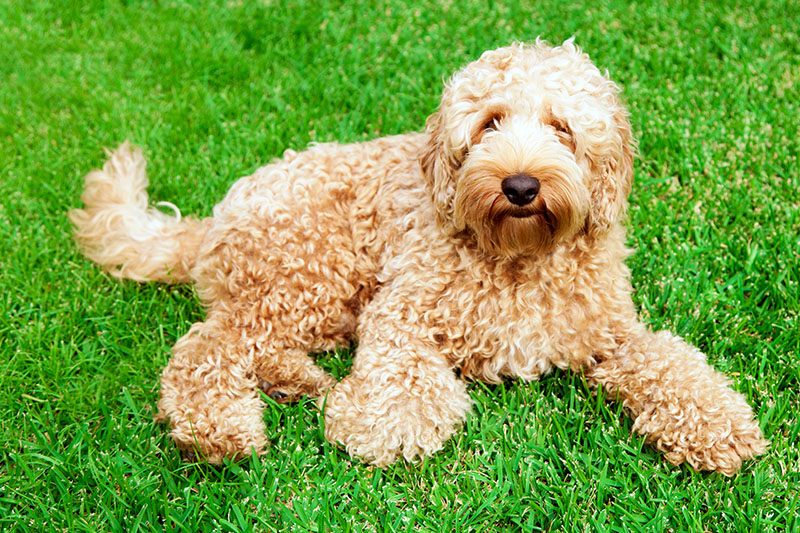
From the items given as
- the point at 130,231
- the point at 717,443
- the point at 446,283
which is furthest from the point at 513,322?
the point at 130,231

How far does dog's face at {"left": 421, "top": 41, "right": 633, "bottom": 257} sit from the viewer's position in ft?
9.34

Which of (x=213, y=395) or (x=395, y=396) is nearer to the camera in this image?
(x=395, y=396)

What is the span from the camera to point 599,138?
297cm

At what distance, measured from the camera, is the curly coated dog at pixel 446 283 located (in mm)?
2938

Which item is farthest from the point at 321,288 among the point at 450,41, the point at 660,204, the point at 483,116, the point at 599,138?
the point at 450,41

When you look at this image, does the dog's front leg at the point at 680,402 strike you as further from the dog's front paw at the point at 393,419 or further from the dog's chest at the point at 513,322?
the dog's front paw at the point at 393,419

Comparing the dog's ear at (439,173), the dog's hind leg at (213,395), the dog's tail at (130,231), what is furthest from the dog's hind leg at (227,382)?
the dog's ear at (439,173)

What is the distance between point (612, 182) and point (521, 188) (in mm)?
481

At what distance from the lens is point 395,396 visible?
3143 millimetres

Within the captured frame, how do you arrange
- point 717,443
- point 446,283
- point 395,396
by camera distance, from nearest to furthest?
point 717,443 < point 395,396 < point 446,283

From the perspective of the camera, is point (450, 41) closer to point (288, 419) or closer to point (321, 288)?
point (321, 288)

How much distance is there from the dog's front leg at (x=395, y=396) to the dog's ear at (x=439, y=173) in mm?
462

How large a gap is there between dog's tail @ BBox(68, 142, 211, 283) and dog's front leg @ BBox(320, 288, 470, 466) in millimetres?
1204

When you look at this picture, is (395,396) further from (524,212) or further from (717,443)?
(717,443)
